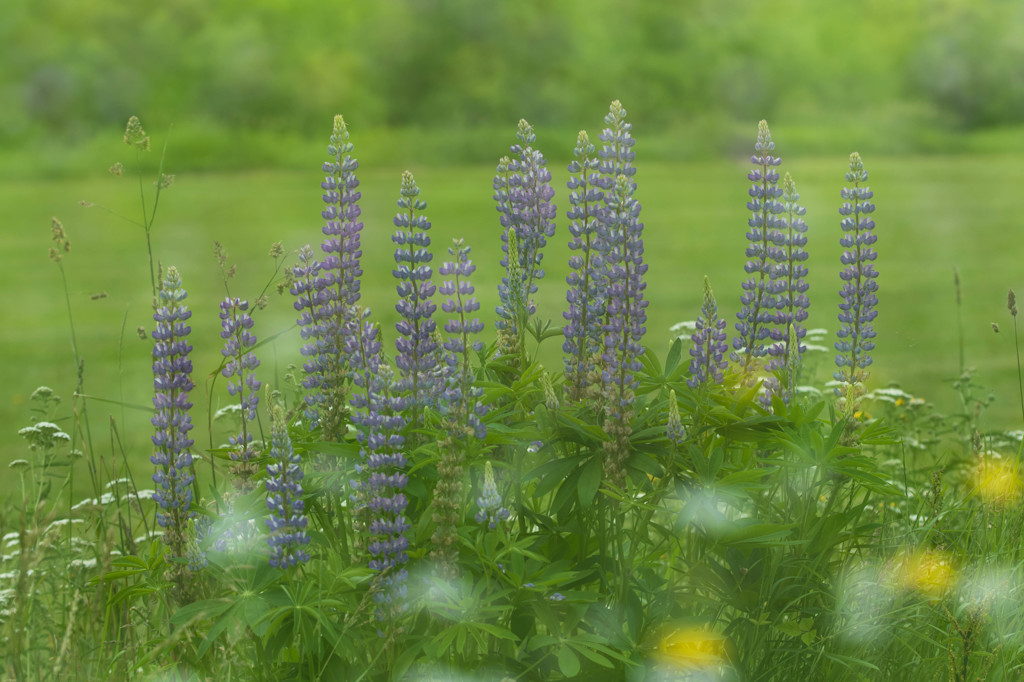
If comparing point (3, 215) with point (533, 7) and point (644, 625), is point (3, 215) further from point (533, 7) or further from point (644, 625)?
point (644, 625)

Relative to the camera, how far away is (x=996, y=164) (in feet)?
47.2

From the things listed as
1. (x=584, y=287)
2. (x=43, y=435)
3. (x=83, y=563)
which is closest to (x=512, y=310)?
(x=584, y=287)

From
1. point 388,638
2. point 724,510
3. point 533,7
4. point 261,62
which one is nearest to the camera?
point 388,638

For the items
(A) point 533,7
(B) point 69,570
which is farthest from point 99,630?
(A) point 533,7

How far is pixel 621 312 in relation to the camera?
214 centimetres

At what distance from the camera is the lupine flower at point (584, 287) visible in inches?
89.0

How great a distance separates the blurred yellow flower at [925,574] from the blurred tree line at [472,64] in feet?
37.4

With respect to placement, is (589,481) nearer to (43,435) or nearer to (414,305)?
(414,305)

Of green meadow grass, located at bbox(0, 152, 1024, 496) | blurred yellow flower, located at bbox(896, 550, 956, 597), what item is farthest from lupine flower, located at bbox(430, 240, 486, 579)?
green meadow grass, located at bbox(0, 152, 1024, 496)

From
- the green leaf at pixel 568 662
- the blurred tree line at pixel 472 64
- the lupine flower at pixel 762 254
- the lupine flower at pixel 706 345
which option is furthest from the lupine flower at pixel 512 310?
the blurred tree line at pixel 472 64

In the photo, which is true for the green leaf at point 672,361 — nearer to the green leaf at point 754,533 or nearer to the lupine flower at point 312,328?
the green leaf at point 754,533

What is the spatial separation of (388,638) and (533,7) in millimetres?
14513

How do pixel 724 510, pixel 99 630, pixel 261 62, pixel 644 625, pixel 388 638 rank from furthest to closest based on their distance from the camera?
pixel 261 62
pixel 99 630
pixel 724 510
pixel 644 625
pixel 388 638

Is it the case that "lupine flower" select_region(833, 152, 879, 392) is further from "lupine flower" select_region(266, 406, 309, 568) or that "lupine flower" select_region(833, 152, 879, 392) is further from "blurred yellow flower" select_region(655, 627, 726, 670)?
"lupine flower" select_region(266, 406, 309, 568)
